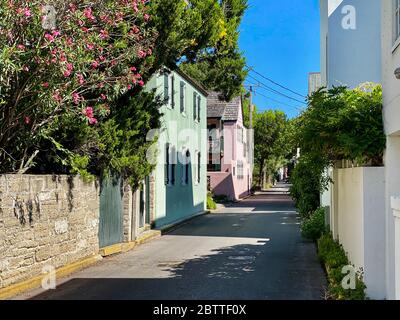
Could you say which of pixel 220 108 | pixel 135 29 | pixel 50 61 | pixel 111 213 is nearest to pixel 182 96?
pixel 111 213

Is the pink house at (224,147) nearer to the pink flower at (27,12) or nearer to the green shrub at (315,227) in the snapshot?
the green shrub at (315,227)

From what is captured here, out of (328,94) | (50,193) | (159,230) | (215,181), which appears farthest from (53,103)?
(215,181)

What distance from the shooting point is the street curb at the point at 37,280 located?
320 inches

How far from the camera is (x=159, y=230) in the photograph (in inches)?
712

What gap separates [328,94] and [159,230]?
10.3m

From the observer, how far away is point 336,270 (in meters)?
8.45

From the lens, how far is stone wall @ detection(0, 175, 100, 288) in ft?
27.8

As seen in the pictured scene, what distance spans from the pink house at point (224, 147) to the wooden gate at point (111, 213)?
2394 cm

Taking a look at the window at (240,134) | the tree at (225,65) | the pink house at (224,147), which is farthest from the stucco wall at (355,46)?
the window at (240,134)

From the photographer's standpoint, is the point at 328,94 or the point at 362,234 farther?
the point at 328,94

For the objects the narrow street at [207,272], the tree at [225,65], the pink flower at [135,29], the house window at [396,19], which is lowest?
the narrow street at [207,272]

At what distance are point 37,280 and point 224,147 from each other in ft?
111

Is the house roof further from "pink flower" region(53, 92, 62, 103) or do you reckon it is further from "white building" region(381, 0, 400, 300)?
"white building" region(381, 0, 400, 300)
